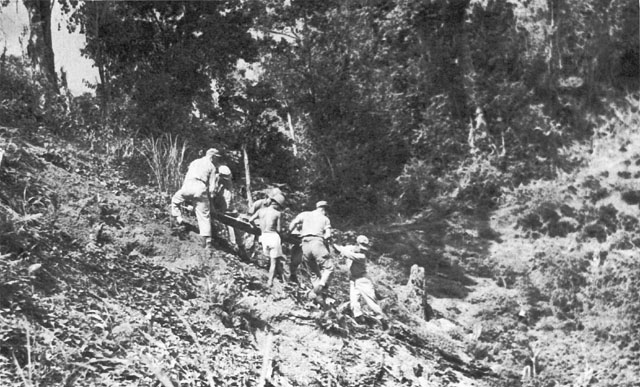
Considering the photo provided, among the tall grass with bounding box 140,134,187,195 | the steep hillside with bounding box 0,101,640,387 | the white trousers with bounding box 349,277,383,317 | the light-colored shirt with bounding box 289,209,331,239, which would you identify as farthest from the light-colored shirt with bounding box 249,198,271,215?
A: the tall grass with bounding box 140,134,187,195

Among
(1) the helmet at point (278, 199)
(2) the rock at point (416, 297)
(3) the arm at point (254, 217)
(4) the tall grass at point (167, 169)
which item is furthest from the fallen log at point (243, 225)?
(2) the rock at point (416, 297)

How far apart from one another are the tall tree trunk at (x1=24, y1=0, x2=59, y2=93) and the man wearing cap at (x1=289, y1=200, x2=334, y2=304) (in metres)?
7.23

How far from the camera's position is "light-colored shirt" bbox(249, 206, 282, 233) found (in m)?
12.2

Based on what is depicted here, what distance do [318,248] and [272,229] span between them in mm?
669

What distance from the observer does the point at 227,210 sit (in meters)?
13.1

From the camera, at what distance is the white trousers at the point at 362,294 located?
41.0 ft

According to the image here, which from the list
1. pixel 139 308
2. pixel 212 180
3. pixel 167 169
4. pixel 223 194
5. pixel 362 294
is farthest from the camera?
pixel 167 169

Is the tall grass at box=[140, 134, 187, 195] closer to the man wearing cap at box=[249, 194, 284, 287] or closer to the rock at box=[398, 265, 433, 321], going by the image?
the man wearing cap at box=[249, 194, 284, 287]

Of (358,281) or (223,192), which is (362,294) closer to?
(358,281)

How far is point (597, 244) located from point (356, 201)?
19.5 feet

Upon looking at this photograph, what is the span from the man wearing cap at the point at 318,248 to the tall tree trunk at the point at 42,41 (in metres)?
7.23

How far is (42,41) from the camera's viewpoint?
17672 millimetres

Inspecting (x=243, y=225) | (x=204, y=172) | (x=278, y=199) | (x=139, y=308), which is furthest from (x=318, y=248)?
(x=139, y=308)

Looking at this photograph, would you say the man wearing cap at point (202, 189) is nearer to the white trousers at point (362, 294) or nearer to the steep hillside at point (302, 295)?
the steep hillside at point (302, 295)
